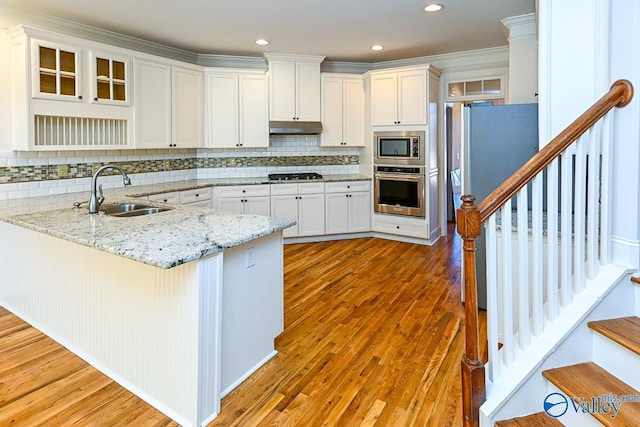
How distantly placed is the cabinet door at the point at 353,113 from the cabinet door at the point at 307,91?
0.41 metres

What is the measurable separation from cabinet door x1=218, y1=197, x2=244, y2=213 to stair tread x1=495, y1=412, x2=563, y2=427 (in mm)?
4024

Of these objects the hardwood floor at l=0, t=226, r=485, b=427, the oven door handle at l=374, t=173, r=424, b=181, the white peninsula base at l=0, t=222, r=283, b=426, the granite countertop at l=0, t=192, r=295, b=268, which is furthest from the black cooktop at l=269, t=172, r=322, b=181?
the white peninsula base at l=0, t=222, r=283, b=426

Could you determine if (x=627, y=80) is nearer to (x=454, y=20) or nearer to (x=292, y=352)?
(x=292, y=352)

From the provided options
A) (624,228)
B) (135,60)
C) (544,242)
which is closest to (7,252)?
(135,60)

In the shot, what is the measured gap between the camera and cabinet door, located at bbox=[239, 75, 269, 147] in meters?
5.36

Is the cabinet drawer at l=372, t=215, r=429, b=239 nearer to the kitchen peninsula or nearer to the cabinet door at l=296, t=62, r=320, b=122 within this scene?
the cabinet door at l=296, t=62, r=320, b=122

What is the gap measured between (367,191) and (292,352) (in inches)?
137

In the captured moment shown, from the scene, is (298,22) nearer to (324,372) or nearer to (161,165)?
(161,165)

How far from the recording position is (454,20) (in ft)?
13.3

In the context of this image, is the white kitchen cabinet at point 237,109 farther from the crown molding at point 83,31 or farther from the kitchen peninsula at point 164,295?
the kitchen peninsula at point 164,295

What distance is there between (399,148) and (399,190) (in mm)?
566

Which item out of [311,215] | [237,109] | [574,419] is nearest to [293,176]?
[311,215]

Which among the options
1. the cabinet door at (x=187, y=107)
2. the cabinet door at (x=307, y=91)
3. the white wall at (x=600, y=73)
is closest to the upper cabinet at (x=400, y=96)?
the cabinet door at (x=307, y=91)

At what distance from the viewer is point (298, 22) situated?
4.07 m
